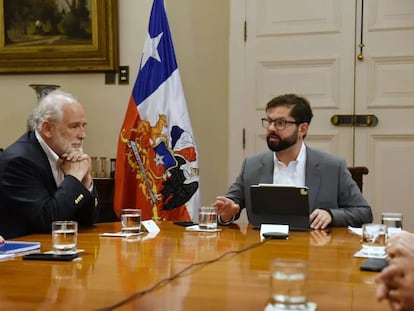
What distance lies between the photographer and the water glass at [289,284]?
1.15m

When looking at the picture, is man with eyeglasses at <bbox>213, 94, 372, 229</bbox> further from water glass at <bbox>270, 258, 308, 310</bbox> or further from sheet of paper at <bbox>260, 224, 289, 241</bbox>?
water glass at <bbox>270, 258, 308, 310</bbox>

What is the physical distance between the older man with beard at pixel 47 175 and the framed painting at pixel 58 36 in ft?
5.41

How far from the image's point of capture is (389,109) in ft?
13.2

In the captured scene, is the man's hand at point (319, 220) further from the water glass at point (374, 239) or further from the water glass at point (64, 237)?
the water glass at point (64, 237)

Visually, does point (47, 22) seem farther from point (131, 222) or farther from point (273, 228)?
point (273, 228)

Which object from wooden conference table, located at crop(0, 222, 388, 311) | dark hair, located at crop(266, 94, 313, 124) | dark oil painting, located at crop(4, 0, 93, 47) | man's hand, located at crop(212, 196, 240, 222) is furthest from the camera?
dark oil painting, located at crop(4, 0, 93, 47)

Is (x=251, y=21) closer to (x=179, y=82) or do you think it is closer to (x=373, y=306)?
(x=179, y=82)

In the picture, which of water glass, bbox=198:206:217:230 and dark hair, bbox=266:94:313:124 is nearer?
water glass, bbox=198:206:217:230

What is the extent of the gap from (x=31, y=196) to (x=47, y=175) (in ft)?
0.50

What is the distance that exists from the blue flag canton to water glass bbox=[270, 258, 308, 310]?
311 centimetres

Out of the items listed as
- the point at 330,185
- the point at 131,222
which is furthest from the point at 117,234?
the point at 330,185

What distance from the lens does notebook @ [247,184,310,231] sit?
8.21 feet

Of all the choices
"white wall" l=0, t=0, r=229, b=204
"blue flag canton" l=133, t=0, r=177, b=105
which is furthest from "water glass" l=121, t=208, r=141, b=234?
"white wall" l=0, t=0, r=229, b=204

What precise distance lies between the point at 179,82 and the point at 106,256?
2.44 metres
